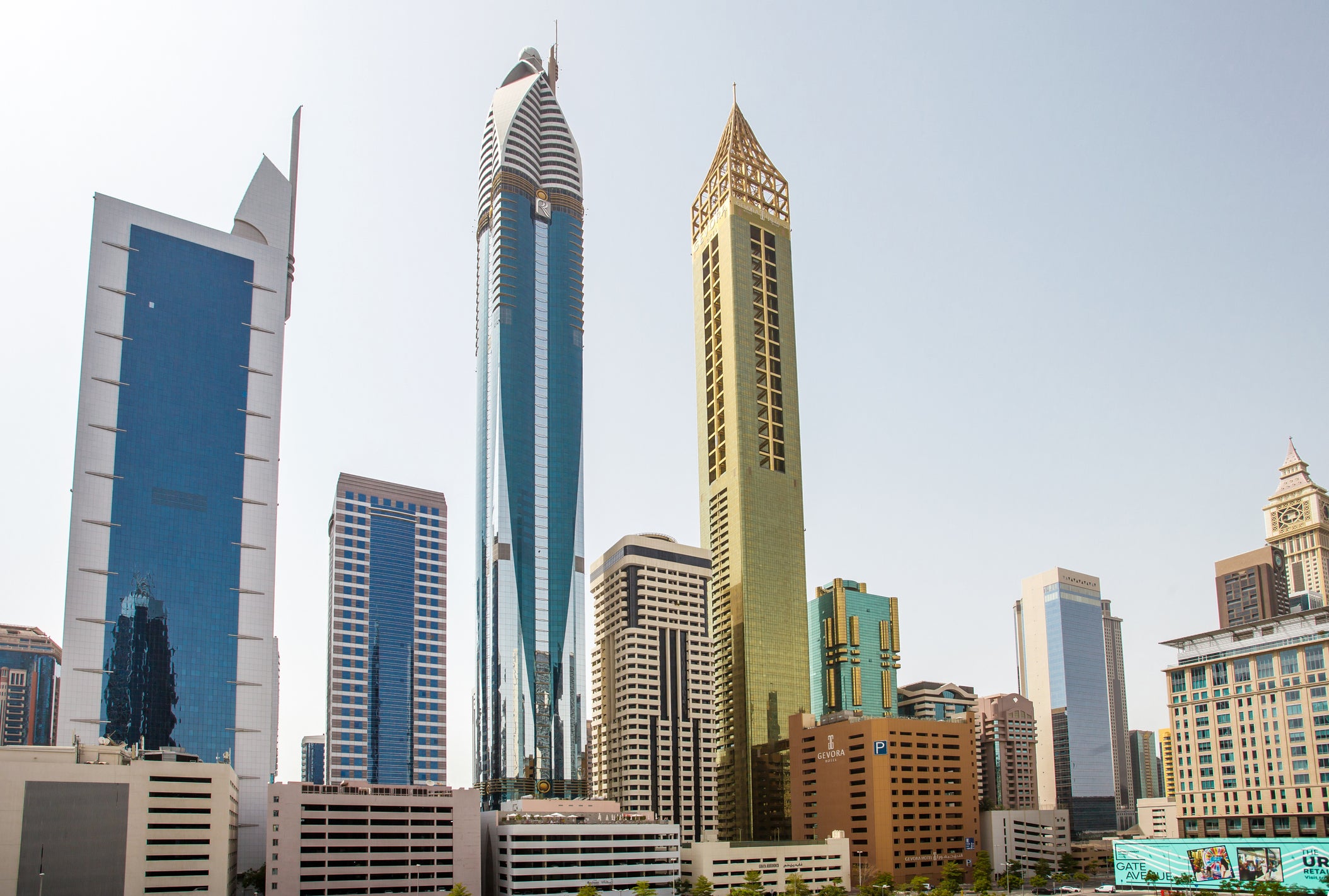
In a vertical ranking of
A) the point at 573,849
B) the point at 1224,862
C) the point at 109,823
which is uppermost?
the point at 109,823

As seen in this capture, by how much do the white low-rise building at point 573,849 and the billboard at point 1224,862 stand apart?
244 feet

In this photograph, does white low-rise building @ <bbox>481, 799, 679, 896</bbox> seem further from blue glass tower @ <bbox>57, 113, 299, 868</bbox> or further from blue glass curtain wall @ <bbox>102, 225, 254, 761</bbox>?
blue glass curtain wall @ <bbox>102, 225, 254, 761</bbox>

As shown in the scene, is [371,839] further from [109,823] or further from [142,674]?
[142,674]

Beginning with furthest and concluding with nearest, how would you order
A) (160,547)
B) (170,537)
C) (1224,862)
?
(170,537), (160,547), (1224,862)

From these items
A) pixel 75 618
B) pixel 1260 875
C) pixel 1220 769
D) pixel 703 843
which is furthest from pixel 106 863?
pixel 1220 769

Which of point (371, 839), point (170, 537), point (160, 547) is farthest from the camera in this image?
point (170, 537)

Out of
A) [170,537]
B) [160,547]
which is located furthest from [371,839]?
[170,537]

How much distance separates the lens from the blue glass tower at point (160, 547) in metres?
177

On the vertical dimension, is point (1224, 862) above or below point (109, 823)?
below

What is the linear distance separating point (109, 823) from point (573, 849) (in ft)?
218

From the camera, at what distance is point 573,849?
177875mm

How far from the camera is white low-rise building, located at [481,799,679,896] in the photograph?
571 feet

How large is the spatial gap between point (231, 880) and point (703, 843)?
75806 mm

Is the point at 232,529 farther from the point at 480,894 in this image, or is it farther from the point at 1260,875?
the point at 1260,875
